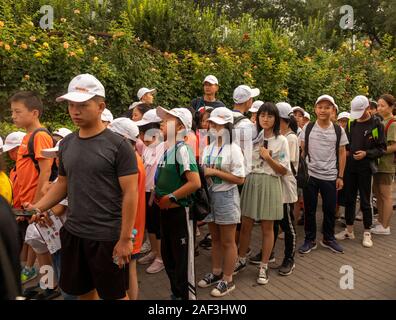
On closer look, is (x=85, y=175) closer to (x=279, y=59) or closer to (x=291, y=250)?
(x=291, y=250)

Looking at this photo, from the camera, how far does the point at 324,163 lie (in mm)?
4590

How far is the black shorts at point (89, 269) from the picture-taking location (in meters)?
2.45

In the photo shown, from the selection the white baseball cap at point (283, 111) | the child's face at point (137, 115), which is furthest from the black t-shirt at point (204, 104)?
the white baseball cap at point (283, 111)

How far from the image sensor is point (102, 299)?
2479mm

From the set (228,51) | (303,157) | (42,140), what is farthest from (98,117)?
(228,51)

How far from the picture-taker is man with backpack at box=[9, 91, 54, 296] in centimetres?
328

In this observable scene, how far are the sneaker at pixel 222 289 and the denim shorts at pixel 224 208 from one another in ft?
2.08

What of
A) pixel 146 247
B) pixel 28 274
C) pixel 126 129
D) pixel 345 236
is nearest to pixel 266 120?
pixel 126 129

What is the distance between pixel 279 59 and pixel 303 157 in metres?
5.24

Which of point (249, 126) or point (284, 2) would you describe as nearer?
point (249, 126)

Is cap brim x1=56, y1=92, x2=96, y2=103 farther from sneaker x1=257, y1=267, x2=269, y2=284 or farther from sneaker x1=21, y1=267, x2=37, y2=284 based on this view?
sneaker x1=257, y1=267, x2=269, y2=284

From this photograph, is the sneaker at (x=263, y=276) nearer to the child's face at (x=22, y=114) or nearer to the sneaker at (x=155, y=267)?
the sneaker at (x=155, y=267)
